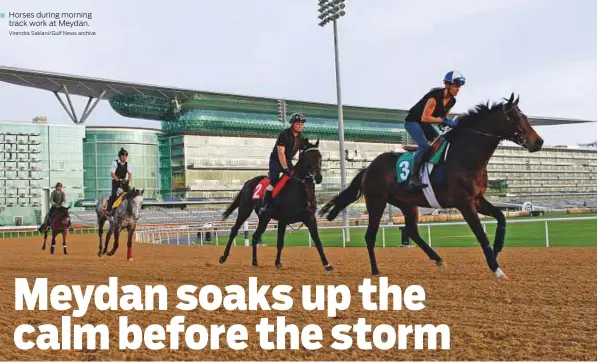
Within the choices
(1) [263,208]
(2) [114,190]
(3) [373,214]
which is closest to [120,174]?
(2) [114,190]

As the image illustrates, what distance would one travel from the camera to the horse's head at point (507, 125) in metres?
7.45

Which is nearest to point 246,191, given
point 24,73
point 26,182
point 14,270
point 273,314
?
point 14,270

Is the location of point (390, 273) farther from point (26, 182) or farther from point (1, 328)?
point (26, 182)

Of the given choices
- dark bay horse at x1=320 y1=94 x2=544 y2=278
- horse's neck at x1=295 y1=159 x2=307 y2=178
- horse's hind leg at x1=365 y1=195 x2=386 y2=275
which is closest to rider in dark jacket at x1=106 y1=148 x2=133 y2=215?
horse's neck at x1=295 y1=159 x2=307 y2=178

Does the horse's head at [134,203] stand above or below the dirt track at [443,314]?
above

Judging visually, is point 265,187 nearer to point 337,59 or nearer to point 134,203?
point 134,203

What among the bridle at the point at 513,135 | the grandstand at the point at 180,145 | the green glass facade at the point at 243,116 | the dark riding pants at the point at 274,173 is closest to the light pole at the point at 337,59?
the dark riding pants at the point at 274,173

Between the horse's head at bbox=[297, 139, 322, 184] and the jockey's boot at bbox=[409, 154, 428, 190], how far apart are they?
181 cm

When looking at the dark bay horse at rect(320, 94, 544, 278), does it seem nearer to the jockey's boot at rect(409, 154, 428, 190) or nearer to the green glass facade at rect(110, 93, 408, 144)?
the jockey's boot at rect(409, 154, 428, 190)

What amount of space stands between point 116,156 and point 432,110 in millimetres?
66368

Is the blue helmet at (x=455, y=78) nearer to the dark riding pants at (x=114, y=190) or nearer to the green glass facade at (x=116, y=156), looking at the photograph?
the dark riding pants at (x=114, y=190)

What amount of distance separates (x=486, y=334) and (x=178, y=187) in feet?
242

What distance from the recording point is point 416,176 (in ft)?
26.8

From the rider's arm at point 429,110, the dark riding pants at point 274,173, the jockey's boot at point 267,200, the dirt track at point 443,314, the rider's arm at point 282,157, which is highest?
the rider's arm at point 429,110
